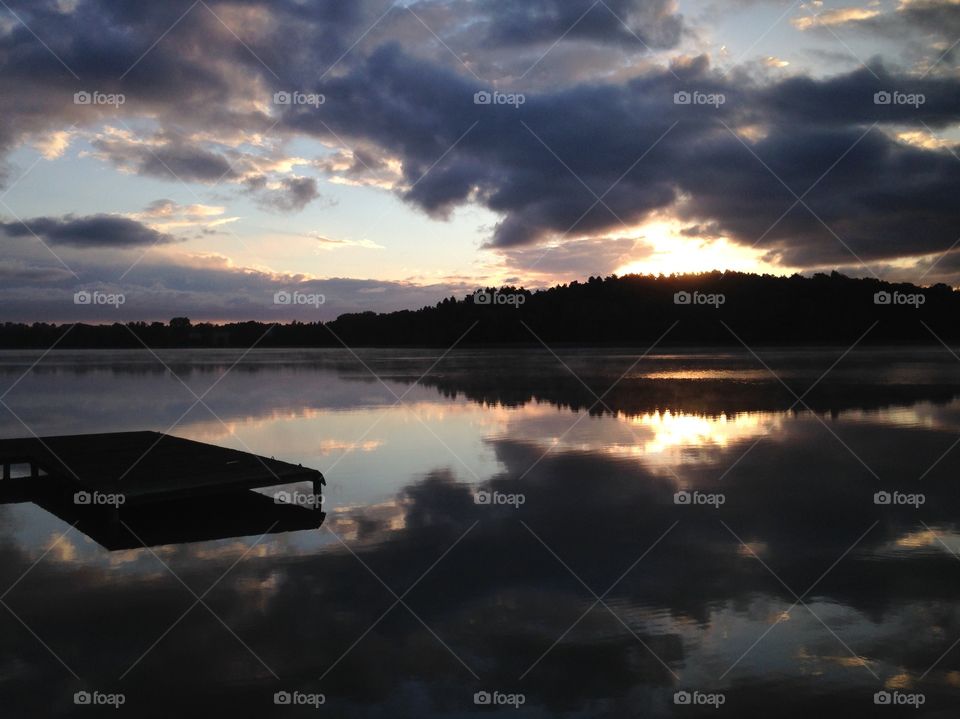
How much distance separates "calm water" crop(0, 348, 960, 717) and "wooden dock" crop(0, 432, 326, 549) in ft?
1.84

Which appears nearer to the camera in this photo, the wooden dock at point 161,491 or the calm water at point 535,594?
the calm water at point 535,594

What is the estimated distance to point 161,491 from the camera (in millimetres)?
12188

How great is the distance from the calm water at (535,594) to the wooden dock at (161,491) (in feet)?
1.84

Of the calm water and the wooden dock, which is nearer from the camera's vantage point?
the calm water

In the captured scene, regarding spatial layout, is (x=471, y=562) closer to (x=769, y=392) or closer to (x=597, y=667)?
(x=597, y=667)

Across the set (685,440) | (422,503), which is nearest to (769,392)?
(685,440)

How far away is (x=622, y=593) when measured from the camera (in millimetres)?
8750

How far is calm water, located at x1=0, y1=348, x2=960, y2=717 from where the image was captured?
6605 mm

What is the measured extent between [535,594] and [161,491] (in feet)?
21.4

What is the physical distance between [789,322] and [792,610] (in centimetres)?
13851

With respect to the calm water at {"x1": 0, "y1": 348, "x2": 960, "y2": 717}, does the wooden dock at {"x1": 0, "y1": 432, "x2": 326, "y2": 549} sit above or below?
above

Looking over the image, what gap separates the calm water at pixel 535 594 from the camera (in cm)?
661

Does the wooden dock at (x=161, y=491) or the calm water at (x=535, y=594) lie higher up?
the wooden dock at (x=161, y=491)

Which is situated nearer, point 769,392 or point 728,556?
point 728,556
